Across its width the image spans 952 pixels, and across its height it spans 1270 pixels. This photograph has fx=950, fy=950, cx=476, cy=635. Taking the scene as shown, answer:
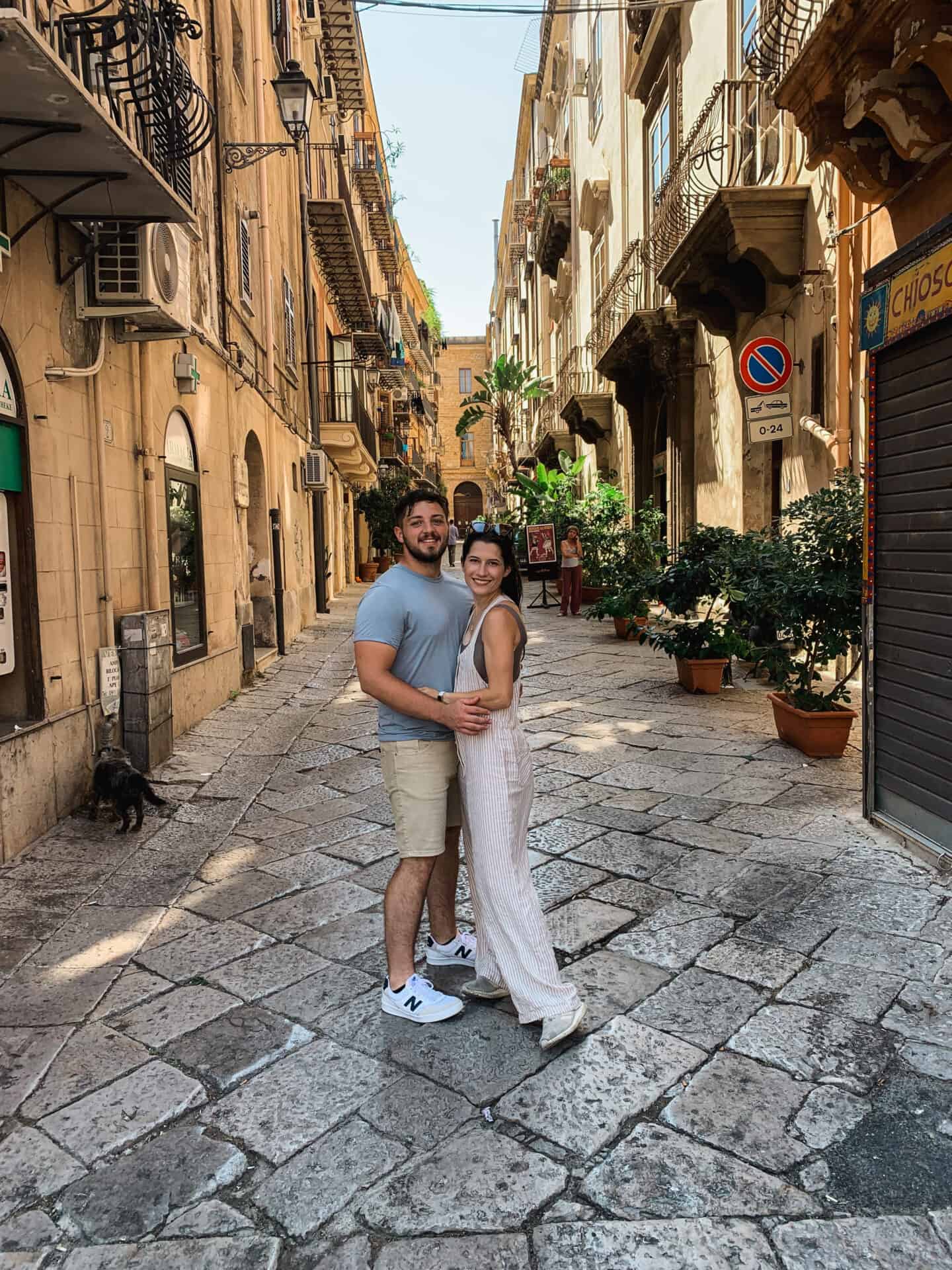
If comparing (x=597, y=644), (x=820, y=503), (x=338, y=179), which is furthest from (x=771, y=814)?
(x=338, y=179)

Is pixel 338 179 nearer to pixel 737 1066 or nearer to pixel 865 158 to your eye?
pixel 865 158

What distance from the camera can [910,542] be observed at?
442cm

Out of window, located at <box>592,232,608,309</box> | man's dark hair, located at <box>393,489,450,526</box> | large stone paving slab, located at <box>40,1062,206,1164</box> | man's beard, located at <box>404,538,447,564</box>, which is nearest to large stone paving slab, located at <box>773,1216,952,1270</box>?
large stone paving slab, located at <box>40,1062,206,1164</box>

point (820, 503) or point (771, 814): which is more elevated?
point (820, 503)

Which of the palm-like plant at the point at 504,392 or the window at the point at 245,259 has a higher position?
the palm-like plant at the point at 504,392

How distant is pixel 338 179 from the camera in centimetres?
1936

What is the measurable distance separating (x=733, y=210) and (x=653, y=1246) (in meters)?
8.63

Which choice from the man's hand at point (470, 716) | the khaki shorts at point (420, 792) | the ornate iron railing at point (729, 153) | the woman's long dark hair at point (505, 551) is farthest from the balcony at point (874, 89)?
the khaki shorts at point (420, 792)

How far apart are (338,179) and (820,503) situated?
16.5 metres

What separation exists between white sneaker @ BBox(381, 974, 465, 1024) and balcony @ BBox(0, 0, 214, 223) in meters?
3.67

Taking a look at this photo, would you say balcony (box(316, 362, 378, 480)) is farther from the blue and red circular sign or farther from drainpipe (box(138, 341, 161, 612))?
drainpipe (box(138, 341, 161, 612))

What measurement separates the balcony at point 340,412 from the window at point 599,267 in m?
5.50

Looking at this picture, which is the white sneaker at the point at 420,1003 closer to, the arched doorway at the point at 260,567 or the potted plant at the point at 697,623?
the potted plant at the point at 697,623

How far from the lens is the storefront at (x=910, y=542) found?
4.10m
